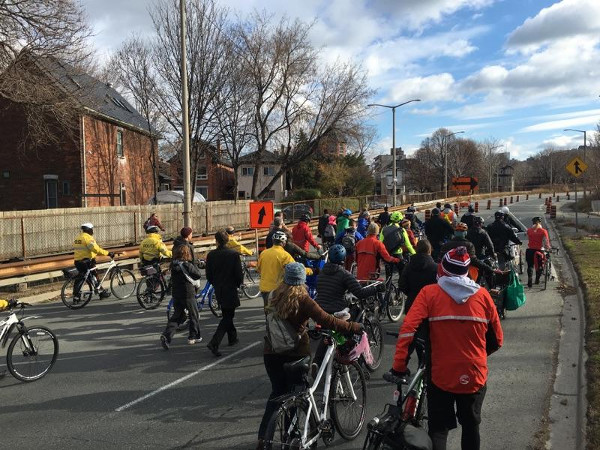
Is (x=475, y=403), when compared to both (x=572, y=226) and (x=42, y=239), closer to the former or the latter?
(x=42, y=239)

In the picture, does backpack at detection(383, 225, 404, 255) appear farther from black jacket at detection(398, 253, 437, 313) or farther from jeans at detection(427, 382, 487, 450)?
jeans at detection(427, 382, 487, 450)

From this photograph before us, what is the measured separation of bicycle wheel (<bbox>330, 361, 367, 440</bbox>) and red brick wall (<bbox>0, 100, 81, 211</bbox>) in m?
24.8

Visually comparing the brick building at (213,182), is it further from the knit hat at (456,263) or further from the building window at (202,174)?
the knit hat at (456,263)

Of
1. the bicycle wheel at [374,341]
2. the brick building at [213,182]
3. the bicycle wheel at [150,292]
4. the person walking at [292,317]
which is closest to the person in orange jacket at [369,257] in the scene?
the bicycle wheel at [374,341]

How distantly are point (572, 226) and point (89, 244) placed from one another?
92.0 feet

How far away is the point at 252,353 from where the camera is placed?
7758 mm

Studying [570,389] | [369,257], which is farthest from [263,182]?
[570,389]

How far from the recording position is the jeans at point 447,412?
350 centimetres

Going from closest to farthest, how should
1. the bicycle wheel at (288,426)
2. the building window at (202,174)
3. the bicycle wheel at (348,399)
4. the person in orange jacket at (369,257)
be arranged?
the bicycle wheel at (288,426) → the bicycle wheel at (348,399) → the person in orange jacket at (369,257) → the building window at (202,174)

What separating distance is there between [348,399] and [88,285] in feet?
29.3

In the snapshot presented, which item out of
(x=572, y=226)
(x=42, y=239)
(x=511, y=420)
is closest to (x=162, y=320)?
(x=511, y=420)

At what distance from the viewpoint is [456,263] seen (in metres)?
3.52

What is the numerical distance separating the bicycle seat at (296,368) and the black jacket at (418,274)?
250 centimetres

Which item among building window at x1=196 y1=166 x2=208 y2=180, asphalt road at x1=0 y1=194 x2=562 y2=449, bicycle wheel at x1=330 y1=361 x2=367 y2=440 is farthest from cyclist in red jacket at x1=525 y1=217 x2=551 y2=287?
building window at x1=196 y1=166 x2=208 y2=180
